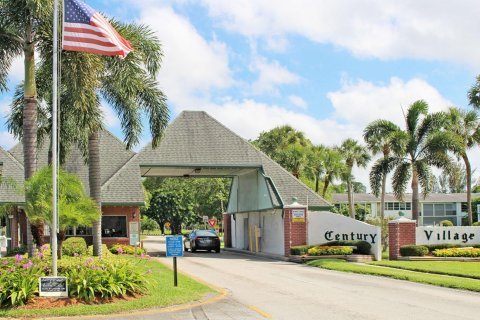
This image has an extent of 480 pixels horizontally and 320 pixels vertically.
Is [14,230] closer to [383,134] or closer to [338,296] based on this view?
[383,134]

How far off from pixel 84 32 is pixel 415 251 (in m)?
20.5

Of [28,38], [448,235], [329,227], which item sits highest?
[28,38]

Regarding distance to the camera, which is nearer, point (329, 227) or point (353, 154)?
point (329, 227)

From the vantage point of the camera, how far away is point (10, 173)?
36312mm

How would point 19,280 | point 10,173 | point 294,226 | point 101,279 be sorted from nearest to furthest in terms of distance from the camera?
point 19,280 < point 101,279 < point 294,226 < point 10,173

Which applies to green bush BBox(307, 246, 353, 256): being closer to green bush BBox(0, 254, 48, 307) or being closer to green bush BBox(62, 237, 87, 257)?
green bush BBox(62, 237, 87, 257)

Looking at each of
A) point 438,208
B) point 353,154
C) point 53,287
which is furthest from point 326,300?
point 438,208

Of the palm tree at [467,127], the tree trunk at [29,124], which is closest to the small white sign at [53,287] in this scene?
the tree trunk at [29,124]

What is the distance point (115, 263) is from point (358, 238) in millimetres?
19584

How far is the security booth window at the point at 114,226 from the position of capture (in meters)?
35.3

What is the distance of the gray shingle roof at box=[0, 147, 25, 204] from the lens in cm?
3444

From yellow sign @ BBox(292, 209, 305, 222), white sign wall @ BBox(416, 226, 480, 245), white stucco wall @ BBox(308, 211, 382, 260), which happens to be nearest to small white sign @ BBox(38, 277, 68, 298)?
yellow sign @ BBox(292, 209, 305, 222)

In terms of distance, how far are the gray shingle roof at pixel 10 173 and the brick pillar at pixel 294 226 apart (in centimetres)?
1411

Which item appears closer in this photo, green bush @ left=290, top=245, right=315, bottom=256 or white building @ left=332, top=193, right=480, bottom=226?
green bush @ left=290, top=245, right=315, bottom=256
